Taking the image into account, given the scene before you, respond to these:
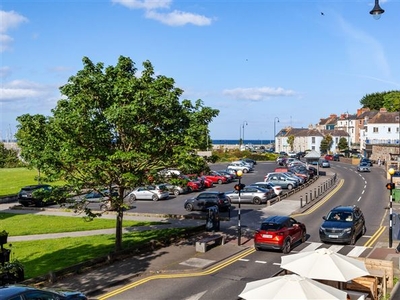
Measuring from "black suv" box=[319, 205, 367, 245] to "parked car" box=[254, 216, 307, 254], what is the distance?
1807 millimetres

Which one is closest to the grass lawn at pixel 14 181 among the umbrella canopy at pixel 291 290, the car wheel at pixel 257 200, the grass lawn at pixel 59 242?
the grass lawn at pixel 59 242

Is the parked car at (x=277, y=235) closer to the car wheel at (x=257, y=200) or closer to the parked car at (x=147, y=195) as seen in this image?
the car wheel at (x=257, y=200)

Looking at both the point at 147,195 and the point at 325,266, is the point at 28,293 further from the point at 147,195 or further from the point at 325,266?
the point at 147,195

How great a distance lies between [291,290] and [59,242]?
16.2 m

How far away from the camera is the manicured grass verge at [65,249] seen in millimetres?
17859

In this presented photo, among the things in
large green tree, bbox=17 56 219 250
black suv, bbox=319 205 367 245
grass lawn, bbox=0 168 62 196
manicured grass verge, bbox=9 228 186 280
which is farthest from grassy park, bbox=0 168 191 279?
grass lawn, bbox=0 168 62 196

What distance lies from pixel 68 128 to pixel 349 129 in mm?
123662

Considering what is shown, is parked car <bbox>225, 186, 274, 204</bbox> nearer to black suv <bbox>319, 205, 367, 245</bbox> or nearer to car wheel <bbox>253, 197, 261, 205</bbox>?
car wheel <bbox>253, 197, 261, 205</bbox>

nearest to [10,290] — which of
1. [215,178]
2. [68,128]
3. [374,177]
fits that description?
[68,128]

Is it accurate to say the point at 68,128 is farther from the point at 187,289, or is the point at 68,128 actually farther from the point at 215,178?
the point at 215,178

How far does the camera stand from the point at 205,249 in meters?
20.0

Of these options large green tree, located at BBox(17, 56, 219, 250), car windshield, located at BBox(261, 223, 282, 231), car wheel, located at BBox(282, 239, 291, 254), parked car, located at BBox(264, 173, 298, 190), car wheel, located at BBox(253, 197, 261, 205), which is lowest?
car wheel, located at BBox(282, 239, 291, 254)

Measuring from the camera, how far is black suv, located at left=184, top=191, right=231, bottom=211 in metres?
31.3

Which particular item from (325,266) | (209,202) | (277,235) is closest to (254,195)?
(209,202)
